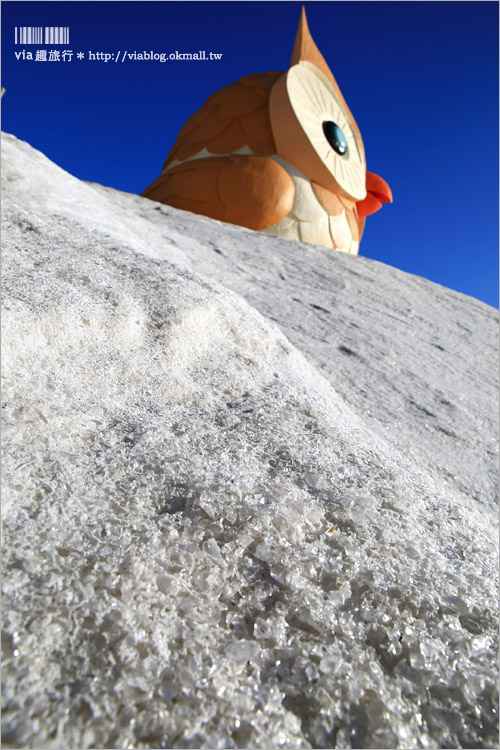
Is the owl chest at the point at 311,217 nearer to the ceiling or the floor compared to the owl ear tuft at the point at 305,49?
nearer to the floor

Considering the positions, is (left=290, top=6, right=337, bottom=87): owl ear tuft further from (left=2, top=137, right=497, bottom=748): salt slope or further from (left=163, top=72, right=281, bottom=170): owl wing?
(left=2, top=137, right=497, bottom=748): salt slope

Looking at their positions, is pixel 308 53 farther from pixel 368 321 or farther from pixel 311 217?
pixel 368 321

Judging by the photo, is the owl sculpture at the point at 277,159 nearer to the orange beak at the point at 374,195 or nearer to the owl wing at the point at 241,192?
the owl wing at the point at 241,192

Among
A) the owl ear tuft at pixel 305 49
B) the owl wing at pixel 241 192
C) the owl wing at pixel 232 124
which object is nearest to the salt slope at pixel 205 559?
the owl wing at pixel 241 192

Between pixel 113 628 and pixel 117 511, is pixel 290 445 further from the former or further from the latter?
pixel 113 628

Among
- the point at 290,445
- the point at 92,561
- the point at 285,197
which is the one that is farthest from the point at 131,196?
the point at 92,561

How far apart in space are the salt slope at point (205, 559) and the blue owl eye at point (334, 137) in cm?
497

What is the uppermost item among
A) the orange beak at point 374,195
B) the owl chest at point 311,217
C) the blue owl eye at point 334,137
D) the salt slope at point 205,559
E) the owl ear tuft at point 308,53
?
the owl ear tuft at point 308,53

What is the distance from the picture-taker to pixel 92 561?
660 mm

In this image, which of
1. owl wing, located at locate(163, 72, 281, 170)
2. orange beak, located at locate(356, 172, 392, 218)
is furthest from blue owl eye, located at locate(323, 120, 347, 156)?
orange beak, located at locate(356, 172, 392, 218)

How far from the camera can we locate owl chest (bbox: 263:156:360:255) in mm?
5270

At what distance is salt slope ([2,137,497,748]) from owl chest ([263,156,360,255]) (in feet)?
14.0

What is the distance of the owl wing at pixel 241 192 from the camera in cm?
507

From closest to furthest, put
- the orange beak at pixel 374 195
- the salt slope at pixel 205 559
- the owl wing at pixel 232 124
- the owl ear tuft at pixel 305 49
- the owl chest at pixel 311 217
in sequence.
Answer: the salt slope at pixel 205 559
the owl chest at pixel 311 217
the owl wing at pixel 232 124
the owl ear tuft at pixel 305 49
the orange beak at pixel 374 195
